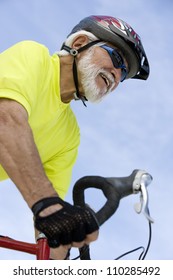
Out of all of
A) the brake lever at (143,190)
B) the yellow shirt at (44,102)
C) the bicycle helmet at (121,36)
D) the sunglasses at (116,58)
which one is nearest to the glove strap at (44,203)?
the brake lever at (143,190)

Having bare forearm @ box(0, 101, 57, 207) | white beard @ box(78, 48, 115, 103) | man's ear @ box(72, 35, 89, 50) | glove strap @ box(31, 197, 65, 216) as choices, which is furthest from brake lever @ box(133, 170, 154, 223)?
man's ear @ box(72, 35, 89, 50)

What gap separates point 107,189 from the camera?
124 inches

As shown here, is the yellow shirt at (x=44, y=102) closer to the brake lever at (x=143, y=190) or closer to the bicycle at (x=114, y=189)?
the bicycle at (x=114, y=189)

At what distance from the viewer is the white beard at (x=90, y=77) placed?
221 inches

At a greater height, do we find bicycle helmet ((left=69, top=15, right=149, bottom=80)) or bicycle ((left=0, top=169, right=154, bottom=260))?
bicycle helmet ((left=69, top=15, right=149, bottom=80))

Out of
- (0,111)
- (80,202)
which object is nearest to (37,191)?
(80,202)

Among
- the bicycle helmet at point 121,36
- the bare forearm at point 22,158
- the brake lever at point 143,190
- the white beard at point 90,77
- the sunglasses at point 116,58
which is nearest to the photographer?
the brake lever at point 143,190

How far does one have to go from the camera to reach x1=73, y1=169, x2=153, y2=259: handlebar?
306 cm

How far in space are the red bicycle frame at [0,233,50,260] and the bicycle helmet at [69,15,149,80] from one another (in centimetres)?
253

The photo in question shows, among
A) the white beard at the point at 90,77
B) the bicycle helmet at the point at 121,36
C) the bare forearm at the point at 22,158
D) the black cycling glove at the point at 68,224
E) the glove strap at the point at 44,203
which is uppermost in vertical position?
the bicycle helmet at the point at 121,36

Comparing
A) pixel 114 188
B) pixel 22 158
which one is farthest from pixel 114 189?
pixel 22 158

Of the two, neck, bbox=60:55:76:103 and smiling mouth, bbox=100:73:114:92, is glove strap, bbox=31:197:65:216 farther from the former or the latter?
smiling mouth, bbox=100:73:114:92

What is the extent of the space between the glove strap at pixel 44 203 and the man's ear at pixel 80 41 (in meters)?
Result: 2.99
